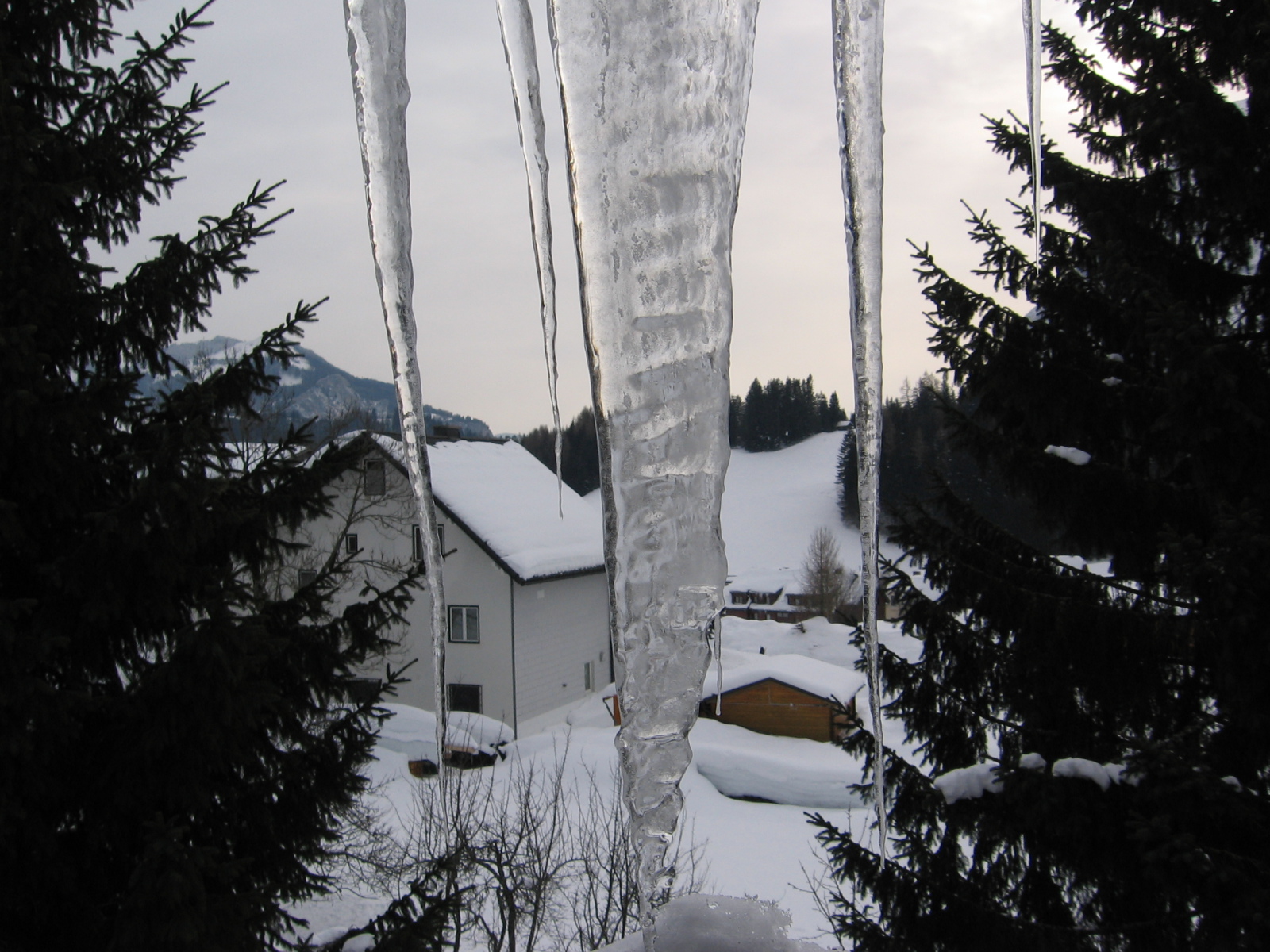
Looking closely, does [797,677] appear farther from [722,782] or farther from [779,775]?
[722,782]

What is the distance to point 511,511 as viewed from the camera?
71.4 feet

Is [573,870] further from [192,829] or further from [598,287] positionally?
[598,287]

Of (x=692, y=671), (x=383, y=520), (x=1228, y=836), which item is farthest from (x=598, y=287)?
(x=383, y=520)

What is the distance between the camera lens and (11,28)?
4254 millimetres

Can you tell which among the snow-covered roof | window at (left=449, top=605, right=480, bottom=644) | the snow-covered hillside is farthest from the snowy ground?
the snow-covered hillside

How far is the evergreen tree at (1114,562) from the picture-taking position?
327cm

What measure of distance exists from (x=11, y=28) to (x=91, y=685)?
345cm

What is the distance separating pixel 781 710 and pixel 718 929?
21.2m

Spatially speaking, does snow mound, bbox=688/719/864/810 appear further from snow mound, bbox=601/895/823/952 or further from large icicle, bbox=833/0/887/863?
large icicle, bbox=833/0/887/863

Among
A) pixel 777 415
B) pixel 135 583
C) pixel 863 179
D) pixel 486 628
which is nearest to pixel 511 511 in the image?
pixel 486 628

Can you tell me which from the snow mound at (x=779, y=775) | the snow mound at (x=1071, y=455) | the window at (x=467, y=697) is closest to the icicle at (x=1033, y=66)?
the snow mound at (x=1071, y=455)

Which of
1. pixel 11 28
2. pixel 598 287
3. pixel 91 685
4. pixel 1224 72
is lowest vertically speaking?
pixel 91 685

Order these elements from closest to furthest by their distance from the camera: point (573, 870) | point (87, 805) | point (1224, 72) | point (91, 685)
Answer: point (87, 805)
point (91, 685)
point (1224, 72)
point (573, 870)

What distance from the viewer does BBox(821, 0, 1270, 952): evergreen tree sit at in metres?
3.27
